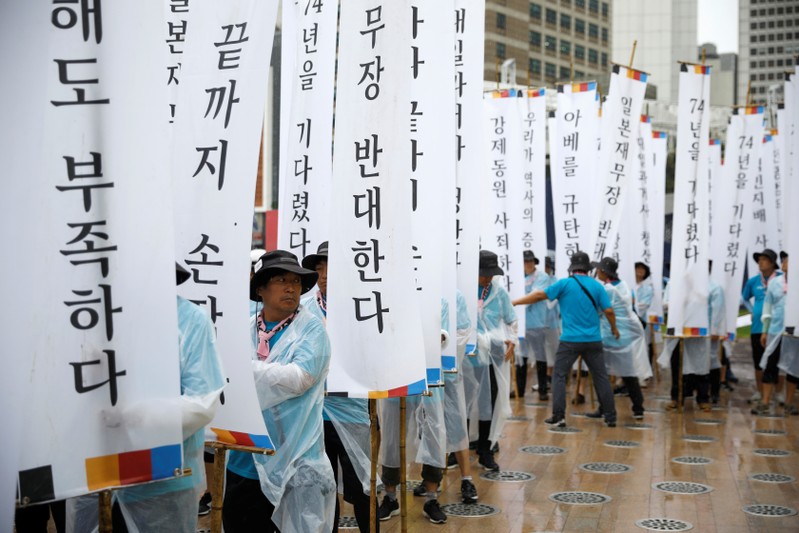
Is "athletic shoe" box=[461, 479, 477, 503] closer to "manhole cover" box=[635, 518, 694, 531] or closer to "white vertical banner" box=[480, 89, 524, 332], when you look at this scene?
"manhole cover" box=[635, 518, 694, 531]

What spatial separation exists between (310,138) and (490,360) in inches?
122

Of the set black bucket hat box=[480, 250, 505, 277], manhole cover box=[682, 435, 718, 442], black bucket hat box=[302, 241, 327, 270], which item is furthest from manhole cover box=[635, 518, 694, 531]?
manhole cover box=[682, 435, 718, 442]

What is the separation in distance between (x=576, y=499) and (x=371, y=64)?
4.51 meters

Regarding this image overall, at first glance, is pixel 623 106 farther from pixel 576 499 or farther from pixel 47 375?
pixel 47 375

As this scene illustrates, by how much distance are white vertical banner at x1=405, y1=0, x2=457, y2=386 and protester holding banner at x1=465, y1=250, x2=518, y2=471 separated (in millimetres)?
2216

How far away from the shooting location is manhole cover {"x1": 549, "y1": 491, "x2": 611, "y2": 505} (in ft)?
26.5

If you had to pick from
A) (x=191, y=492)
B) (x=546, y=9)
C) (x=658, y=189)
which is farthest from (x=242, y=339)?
(x=546, y=9)

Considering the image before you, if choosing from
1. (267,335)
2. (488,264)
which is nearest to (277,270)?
(267,335)

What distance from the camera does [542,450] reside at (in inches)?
410

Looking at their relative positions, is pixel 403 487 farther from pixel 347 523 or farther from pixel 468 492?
pixel 468 492

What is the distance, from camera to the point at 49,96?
3.24m

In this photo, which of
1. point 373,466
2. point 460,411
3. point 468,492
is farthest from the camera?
point 460,411

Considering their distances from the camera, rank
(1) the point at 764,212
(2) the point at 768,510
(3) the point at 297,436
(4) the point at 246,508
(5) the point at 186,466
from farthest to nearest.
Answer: (1) the point at 764,212 < (2) the point at 768,510 < (4) the point at 246,508 < (3) the point at 297,436 < (5) the point at 186,466

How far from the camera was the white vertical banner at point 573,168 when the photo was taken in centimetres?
1353
